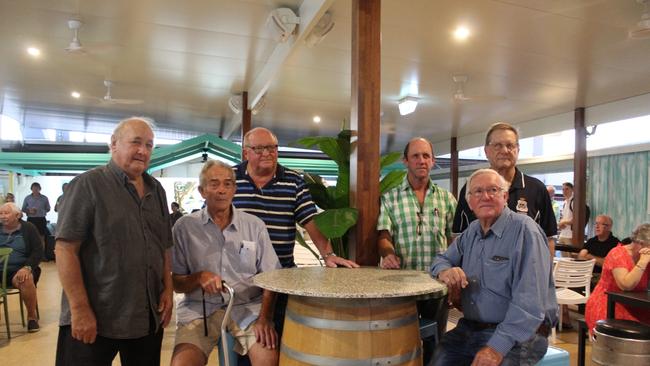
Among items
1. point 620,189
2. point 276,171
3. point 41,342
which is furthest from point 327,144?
point 620,189

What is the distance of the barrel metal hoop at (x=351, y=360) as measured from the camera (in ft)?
5.08

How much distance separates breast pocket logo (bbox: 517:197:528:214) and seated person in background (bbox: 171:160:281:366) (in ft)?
3.91

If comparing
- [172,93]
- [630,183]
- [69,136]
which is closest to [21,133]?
[69,136]

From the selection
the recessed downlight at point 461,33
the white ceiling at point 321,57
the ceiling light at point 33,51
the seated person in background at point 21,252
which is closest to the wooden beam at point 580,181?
the white ceiling at point 321,57

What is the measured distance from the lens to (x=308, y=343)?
1.62 meters

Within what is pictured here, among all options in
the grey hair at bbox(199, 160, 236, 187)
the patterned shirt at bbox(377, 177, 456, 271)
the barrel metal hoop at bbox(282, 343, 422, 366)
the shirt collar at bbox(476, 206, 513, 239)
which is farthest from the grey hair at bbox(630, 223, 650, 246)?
the grey hair at bbox(199, 160, 236, 187)

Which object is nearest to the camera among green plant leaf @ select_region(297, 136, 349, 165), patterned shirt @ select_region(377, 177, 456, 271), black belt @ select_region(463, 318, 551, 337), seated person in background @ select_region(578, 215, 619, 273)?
black belt @ select_region(463, 318, 551, 337)

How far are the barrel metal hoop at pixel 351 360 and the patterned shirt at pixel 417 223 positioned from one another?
71 centimetres

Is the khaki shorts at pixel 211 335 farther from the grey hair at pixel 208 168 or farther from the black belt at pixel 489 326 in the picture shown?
the black belt at pixel 489 326

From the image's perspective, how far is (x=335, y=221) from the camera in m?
2.46

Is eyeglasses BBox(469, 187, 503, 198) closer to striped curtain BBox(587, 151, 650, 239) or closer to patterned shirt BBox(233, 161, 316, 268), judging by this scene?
patterned shirt BBox(233, 161, 316, 268)

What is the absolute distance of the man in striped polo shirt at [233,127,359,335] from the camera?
2.36 metres

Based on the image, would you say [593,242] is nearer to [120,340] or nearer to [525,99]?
[525,99]

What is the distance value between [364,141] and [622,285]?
6.53ft
